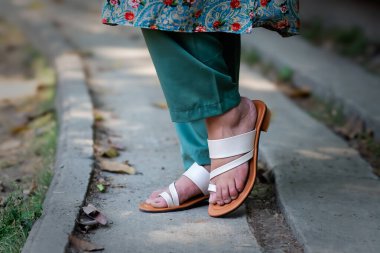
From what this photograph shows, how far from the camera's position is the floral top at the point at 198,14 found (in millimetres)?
1897

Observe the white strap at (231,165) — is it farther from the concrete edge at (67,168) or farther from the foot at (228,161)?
the concrete edge at (67,168)

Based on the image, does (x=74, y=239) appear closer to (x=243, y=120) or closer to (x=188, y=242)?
(x=188, y=242)

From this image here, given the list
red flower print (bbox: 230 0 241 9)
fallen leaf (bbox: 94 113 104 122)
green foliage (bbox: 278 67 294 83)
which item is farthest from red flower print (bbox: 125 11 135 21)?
green foliage (bbox: 278 67 294 83)

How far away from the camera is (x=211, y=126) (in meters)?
2.04

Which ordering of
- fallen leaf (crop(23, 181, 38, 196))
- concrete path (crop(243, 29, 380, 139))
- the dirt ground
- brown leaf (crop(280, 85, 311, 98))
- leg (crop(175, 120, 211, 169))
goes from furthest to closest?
brown leaf (crop(280, 85, 311, 98)) → concrete path (crop(243, 29, 380, 139)) → the dirt ground → fallen leaf (crop(23, 181, 38, 196)) → leg (crop(175, 120, 211, 169))

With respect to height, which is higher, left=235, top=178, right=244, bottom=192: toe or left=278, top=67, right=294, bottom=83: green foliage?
left=235, top=178, right=244, bottom=192: toe

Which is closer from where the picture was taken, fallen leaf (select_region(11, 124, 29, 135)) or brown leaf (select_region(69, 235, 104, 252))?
brown leaf (select_region(69, 235, 104, 252))

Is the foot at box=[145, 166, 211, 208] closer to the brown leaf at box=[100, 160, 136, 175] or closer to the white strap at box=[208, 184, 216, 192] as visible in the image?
the white strap at box=[208, 184, 216, 192]

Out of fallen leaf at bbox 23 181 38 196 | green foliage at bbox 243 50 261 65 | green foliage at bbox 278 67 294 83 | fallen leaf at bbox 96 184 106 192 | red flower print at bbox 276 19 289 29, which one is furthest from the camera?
green foliage at bbox 243 50 261 65

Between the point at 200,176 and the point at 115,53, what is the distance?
2685 mm

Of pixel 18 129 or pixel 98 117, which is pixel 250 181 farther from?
pixel 18 129

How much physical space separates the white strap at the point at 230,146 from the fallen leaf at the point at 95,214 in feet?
1.20

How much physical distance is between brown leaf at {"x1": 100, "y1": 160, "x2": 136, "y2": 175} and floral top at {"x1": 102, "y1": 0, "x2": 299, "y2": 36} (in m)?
0.64

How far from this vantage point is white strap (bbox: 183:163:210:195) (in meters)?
2.14
